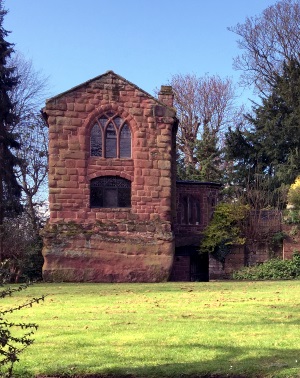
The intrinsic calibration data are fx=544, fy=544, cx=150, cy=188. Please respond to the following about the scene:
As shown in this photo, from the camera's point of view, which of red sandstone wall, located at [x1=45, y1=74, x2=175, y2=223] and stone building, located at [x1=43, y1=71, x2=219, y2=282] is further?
red sandstone wall, located at [x1=45, y1=74, x2=175, y2=223]

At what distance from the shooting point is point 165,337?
747 cm

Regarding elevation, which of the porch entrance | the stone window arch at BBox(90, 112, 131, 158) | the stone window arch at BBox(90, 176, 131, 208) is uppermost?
the stone window arch at BBox(90, 112, 131, 158)

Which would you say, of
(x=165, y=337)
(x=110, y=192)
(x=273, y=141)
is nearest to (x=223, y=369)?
(x=165, y=337)

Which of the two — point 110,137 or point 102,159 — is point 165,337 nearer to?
point 102,159

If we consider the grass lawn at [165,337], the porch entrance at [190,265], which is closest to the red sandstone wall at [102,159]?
the porch entrance at [190,265]

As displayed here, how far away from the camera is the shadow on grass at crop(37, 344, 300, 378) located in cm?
559

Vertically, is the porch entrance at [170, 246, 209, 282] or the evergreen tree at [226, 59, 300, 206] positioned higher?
the evergreen tree at [226, 59, 300, 206]

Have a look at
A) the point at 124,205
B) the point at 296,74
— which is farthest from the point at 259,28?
the point at 124,205

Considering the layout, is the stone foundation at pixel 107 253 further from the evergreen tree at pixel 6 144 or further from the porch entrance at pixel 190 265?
the evergreen tree at pixel 6 144

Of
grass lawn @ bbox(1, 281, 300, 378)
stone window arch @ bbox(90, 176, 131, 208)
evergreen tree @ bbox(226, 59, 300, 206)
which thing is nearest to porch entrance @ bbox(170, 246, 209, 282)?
stone window arch @ bbox(90, 176, 131, 208)

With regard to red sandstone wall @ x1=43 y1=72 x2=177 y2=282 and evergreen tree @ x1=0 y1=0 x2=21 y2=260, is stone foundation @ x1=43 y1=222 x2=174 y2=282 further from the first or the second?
evergreen tree @ x1=0 y1=0 x2=21 y2=260

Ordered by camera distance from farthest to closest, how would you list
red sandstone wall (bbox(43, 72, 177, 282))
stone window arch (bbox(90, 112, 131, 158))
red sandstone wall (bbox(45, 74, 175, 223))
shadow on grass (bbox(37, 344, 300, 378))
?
1. stone window arch (bbox(90, 112, 131, 158))
2. red sandstone wall (bbox(45, 74, 175, 223))
3. red sandstone wall (bbox(43, 72, 177, 282))
4. shadow on grass (bbox(37, 344, 300, 378))

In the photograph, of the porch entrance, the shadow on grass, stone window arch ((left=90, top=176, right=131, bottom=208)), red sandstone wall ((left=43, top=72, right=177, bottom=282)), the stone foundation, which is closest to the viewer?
the shadow on grass

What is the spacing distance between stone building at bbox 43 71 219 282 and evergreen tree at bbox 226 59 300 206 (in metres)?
12.3
